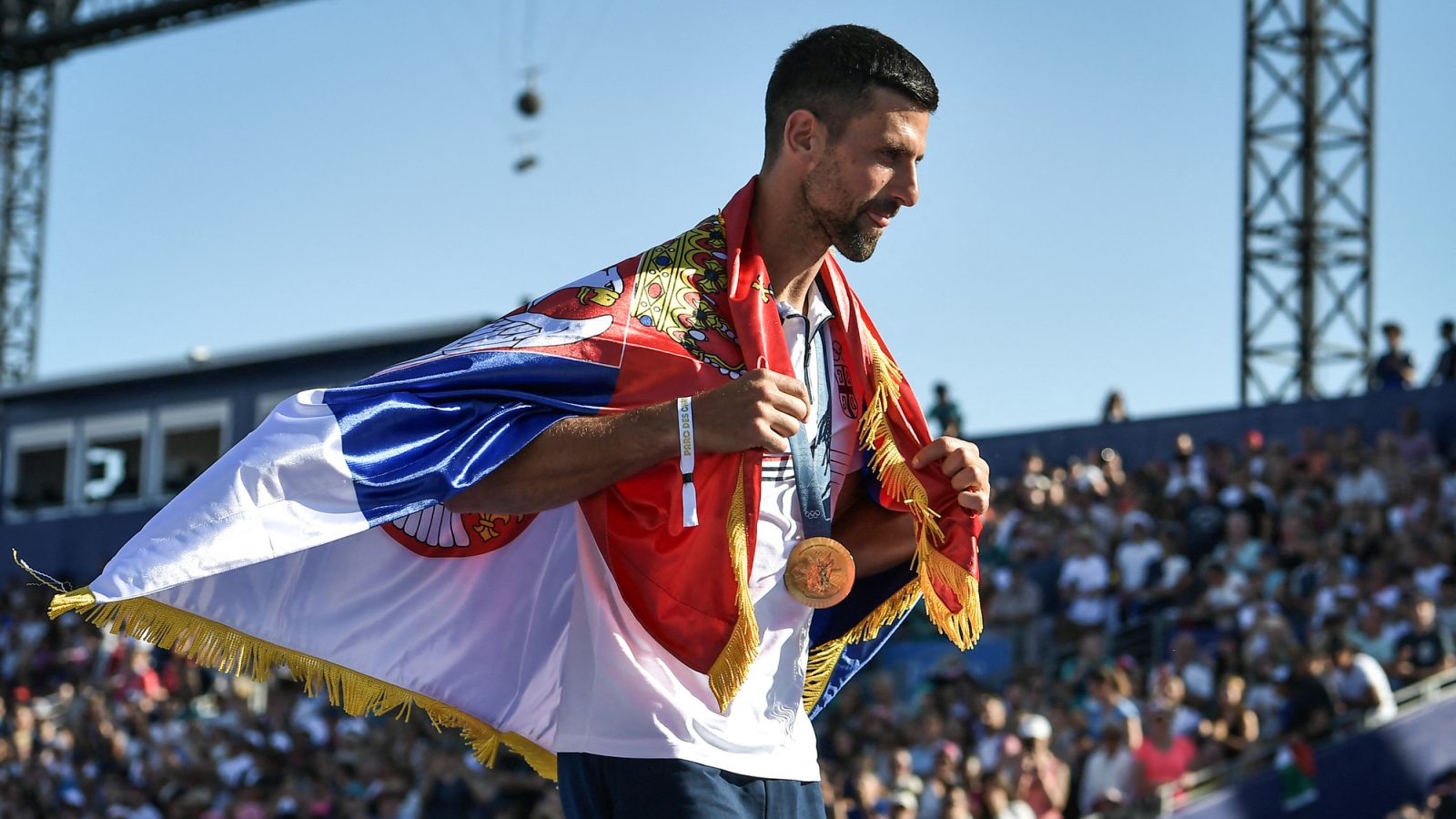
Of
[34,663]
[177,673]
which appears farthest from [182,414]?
[177,673]

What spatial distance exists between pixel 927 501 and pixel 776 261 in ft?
1.70

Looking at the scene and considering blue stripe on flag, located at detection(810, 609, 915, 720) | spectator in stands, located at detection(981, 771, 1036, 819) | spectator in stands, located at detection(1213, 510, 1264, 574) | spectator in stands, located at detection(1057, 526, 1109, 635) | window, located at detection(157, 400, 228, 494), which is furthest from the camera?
window, located at detection(157, 400, 228, 494)

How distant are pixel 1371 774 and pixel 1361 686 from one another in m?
0.48

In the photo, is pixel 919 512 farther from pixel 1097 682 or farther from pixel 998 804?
pixel 1097 682

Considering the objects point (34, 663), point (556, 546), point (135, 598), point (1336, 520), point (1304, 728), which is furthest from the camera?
point (34, 663)

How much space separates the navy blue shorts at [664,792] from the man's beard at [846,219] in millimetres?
918

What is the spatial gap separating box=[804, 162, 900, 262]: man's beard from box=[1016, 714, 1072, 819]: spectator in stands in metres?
6.52

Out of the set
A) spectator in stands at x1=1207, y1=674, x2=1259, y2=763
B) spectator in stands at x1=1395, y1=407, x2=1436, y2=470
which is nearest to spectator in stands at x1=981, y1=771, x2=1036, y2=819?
spectator in stands at x1=1207, y1=674, x2=1259, y2=763

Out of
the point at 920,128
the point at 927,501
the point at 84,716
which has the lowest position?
the point at 84,716

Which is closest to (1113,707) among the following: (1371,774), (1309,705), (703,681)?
(1309,705)

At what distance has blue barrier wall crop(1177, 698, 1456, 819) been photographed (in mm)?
8539

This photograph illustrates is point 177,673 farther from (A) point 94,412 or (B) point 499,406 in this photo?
(B) point 499,406

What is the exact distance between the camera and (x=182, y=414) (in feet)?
74.7

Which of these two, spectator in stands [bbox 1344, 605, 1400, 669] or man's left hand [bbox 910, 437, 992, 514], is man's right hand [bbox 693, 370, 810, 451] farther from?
spectator in stands [bbox 1344, 605, 1400, 669]
